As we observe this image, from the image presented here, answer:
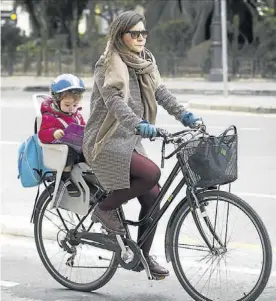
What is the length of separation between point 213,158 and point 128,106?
0.56m

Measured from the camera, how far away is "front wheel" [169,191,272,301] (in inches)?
179

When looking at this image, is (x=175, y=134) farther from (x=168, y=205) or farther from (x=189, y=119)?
(x=168, y=205)

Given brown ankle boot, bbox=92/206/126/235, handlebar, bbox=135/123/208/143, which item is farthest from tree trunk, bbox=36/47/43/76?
handlebar, bbox=135/123/208/143

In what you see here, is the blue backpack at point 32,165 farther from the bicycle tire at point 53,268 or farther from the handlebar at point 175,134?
the handlebar at point 175,134

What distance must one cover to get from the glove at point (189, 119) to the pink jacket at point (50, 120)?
2.49 feet

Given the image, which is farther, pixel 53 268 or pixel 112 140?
pixel 53 268

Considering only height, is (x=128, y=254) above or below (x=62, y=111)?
below

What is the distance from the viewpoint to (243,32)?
3641 cm

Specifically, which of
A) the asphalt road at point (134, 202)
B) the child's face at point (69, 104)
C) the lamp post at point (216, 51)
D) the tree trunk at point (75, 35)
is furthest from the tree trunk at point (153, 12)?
the child's face at point (69, 104)

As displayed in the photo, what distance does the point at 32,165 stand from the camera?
522 centimetres

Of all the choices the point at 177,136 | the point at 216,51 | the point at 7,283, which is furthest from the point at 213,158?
the point at 216,51

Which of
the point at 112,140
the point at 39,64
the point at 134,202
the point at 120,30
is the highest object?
the point at 120,30

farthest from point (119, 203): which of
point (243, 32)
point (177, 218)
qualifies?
point (243, 32)

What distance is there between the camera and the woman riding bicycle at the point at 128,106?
4.66m
